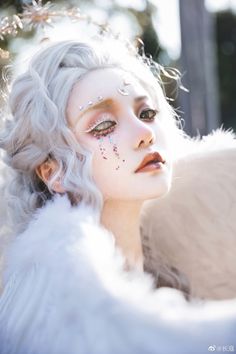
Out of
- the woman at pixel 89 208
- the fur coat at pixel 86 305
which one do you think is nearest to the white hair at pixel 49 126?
the woman at pixel 89 208

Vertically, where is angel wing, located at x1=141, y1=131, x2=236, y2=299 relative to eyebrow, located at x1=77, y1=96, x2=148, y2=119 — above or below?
below

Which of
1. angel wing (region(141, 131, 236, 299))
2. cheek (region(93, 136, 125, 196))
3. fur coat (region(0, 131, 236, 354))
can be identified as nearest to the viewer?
fur coat (region(0, 131, 236, 354))

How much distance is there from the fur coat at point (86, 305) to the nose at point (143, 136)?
0.17 meters

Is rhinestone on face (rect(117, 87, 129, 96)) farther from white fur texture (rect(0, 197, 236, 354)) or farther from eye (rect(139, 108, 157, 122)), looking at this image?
white fur texture (rect(0, 197, 236, 354))

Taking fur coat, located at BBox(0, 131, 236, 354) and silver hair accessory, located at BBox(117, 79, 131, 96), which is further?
silver hair accessory, located at BBox(117, 79, 131, 96)

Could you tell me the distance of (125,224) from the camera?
51.2 inches

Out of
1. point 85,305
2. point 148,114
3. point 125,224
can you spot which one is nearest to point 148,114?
point 148,114

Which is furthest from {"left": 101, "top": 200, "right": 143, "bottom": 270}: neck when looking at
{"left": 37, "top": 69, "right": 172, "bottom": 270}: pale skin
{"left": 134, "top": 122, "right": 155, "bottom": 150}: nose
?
{"left": 134, "top": 122, "right": 155, "bottom": 150}: nose

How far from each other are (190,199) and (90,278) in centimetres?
47

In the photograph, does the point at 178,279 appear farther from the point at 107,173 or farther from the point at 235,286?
the point at 107,173

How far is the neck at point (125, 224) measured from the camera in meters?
1.28

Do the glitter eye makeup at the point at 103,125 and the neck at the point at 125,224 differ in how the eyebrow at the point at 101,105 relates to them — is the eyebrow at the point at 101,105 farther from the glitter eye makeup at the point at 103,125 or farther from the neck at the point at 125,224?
the neck at the point at 125,224

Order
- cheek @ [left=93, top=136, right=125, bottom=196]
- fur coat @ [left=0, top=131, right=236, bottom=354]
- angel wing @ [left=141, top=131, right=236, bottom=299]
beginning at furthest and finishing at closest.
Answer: angel wing @ [left=141, top=131, right=236, bottom=299], cheek @ [left=93, top=136, right=125, bottom=196], fur coat @ [left=0, top=131, right=236, bottom=354]

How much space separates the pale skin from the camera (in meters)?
1.24
